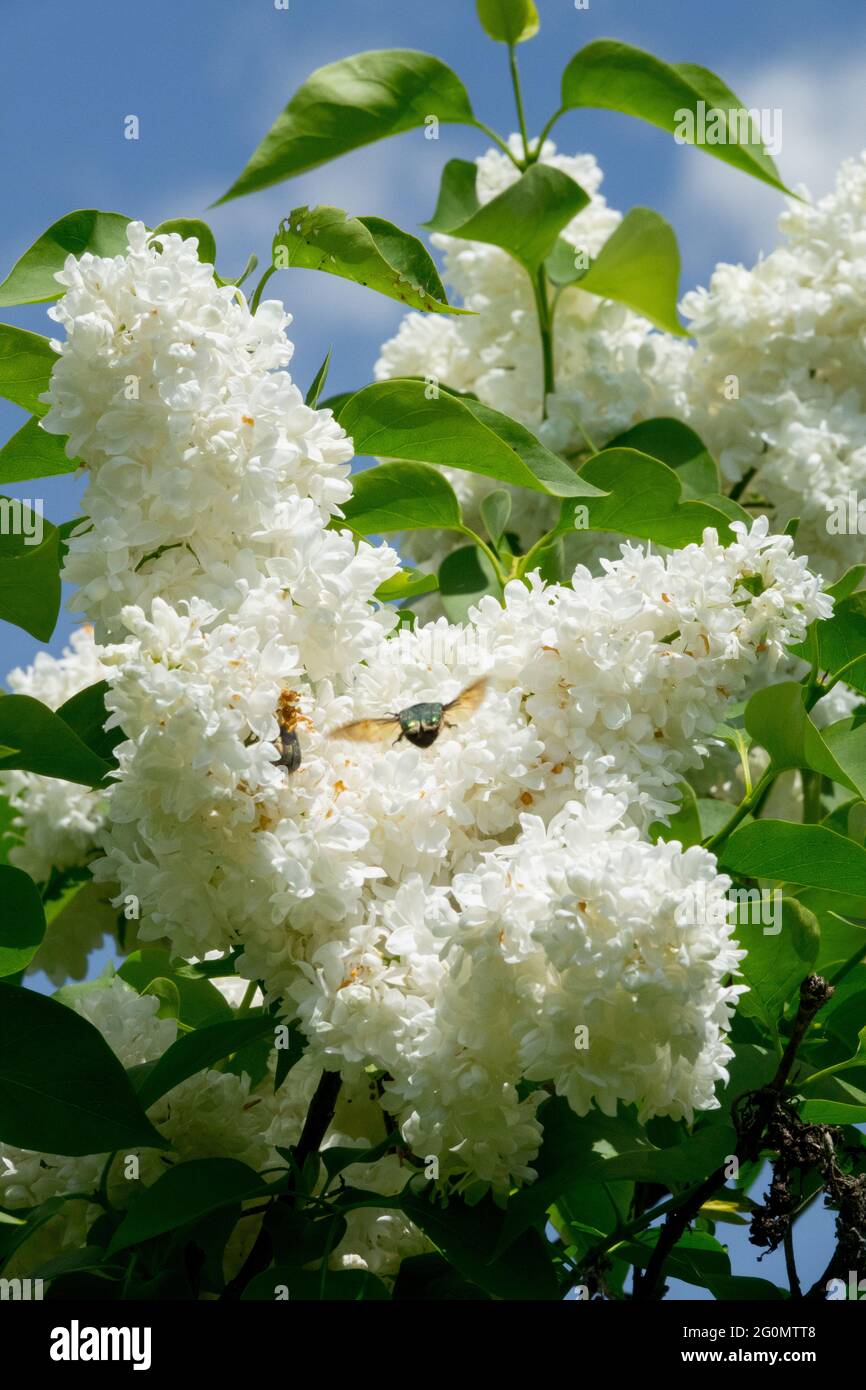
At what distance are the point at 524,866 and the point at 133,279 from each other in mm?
555

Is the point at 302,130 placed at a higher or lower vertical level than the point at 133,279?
higher

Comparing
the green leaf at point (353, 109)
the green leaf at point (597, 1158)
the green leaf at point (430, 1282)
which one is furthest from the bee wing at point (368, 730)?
the green leaf at point (353, 109)

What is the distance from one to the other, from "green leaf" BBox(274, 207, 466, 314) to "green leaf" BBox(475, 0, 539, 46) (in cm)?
104

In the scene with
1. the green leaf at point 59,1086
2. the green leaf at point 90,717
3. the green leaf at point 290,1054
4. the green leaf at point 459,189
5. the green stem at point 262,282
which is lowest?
the green leaf at point 59,1086

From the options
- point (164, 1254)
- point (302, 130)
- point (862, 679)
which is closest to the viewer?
point (164, 1254)

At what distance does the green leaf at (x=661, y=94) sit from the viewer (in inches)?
78.6

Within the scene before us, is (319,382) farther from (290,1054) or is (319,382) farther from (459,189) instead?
(459,189)

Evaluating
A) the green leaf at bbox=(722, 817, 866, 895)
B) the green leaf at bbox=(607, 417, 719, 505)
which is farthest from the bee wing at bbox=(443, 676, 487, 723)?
the green leaf at bbox=(607, 417, 719, 505)

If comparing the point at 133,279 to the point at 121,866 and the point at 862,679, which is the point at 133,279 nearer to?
the point at 121,866

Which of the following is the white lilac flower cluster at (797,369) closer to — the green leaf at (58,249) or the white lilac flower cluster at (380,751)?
the white lilac flower cluster at (380,751)

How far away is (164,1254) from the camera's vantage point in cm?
126

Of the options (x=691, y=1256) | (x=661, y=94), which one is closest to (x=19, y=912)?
(x=691, y=1256)

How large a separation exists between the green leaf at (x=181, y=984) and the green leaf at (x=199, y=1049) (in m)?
0.28

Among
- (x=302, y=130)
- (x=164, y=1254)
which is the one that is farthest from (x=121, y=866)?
(x=302, y=130)
